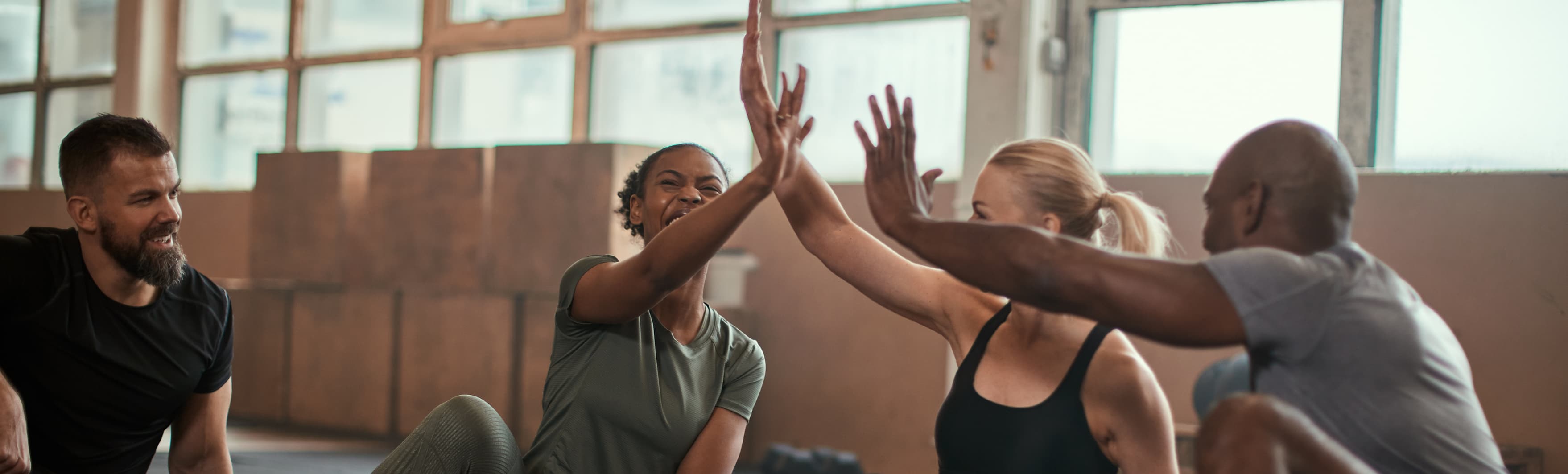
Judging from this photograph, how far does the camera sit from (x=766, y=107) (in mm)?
1652

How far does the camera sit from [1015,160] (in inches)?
72.1

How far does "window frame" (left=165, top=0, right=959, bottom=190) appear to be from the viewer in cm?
475

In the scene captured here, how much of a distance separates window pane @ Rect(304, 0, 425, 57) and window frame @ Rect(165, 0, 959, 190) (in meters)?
0.05

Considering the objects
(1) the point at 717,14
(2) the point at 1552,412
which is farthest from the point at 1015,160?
(1) the point at 717,14

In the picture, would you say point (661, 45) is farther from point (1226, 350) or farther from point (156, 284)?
point (156, 284)

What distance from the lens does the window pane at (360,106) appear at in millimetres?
5953

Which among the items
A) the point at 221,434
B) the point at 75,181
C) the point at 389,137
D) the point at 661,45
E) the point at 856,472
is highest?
the point at 661,45

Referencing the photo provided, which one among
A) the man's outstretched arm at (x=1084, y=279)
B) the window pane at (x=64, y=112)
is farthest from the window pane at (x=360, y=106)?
the man's outstretched arm at (x=1084, y=279)

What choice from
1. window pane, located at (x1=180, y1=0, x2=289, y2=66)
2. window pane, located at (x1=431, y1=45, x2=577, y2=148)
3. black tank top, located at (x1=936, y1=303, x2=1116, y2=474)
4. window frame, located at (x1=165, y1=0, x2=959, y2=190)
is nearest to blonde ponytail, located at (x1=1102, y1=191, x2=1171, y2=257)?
black tank top, located at (x1=936, y1=303, x2=1116, y2=474)

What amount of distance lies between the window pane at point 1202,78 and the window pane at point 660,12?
Answer: 5.46ft

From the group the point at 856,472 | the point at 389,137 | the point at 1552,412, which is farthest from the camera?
the point at 389,137

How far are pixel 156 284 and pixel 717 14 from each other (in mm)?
3262

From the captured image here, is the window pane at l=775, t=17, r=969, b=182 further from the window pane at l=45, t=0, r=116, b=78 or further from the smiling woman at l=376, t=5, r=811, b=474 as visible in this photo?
the window pane at l=45, t=0, r=116, b=78

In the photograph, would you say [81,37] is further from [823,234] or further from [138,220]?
[823,234]
